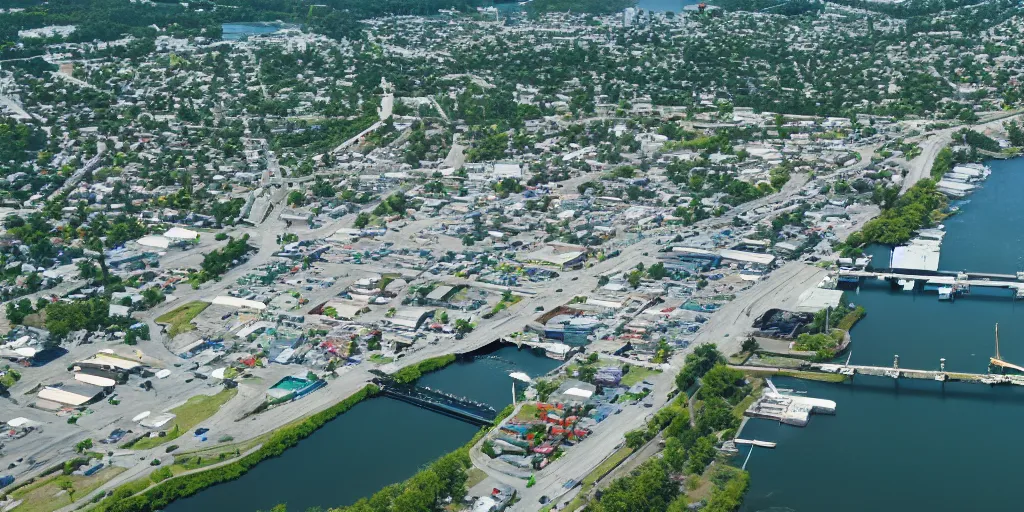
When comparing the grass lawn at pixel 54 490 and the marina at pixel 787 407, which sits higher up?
the marina at pixel 787 407

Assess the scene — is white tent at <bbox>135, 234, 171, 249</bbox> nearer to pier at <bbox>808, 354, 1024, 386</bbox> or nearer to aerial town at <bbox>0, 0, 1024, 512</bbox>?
aerial town at <bbox>0, 0, 1024, 512</bbox>

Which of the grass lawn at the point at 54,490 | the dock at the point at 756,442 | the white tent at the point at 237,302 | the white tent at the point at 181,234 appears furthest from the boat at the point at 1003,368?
the white tent at the point at 181,234

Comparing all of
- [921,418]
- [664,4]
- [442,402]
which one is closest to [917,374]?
[921,418]

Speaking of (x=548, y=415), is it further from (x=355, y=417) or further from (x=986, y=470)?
(x=986, y=470)

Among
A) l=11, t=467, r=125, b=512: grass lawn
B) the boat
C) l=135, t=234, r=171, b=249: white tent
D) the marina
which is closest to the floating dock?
the marina

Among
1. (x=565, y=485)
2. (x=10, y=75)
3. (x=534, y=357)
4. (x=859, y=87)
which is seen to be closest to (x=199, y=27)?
(x=10, y=75)

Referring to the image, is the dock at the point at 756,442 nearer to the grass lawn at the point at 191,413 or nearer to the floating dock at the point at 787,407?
the floating dock at the point at 787,407
